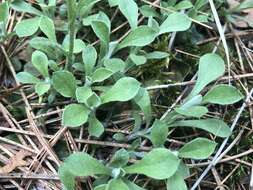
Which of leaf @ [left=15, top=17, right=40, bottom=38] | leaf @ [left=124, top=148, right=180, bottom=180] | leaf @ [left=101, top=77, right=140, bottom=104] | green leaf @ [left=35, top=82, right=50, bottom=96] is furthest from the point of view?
leaf @ [left=15, top=17, right=40, bottom=38]

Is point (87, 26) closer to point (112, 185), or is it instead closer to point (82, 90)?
point (82, 90)

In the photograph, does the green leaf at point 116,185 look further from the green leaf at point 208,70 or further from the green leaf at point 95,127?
the green leaf at point 208,70

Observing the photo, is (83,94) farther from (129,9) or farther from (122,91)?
(129,9)

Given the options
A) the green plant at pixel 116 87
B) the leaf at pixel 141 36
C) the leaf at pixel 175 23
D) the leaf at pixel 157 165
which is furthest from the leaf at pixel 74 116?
the leaf at pixel 175 23

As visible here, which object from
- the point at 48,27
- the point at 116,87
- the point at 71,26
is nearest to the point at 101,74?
the point at 116,87

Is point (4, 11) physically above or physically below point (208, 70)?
above

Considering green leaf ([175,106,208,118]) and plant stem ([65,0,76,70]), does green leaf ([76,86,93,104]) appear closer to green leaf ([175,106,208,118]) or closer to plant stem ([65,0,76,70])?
plant stem ([65,0,76,70])

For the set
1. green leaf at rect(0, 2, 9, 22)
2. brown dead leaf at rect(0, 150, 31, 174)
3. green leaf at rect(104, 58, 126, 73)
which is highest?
green leaf at rect(0, 2, 9, 22)

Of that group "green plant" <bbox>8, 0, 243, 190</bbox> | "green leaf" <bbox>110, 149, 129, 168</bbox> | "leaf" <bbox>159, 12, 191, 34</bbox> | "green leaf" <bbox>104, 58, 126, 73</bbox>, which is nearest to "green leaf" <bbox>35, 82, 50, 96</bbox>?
"green plant" <bbox>8, 0, 243, 190</bbox>
